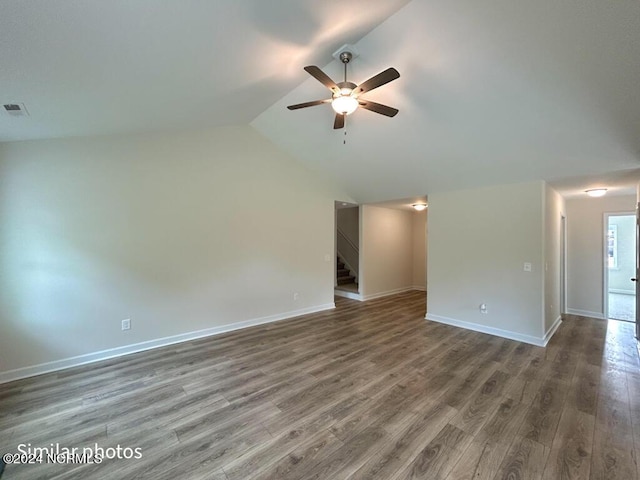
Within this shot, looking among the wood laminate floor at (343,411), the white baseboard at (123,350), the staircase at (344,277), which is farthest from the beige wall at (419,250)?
the white baseboard at (123,350)

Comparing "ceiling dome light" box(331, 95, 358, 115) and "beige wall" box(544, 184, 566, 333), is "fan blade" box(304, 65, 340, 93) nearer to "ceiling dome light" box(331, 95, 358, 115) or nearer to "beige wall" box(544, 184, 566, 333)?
"ceiling dome light" box(331, 95, 358, 115)

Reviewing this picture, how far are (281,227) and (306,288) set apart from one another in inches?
54.5

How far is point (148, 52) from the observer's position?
1922mm

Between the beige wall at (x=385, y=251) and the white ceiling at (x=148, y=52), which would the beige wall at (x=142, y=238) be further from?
the beige wall at (x=385, y=251)

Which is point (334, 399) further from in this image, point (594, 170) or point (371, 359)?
point (594, 170)

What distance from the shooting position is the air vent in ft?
7.14

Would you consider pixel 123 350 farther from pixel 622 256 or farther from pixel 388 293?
pixel 622 256

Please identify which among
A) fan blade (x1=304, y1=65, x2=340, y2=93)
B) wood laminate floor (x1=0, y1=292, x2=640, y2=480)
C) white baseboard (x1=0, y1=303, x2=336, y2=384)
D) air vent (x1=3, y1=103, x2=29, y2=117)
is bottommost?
wood laminate floor (x1=0, y1=292, x2=640, y2=480)

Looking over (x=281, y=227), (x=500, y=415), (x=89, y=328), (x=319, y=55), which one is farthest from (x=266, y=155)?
(x=500, y=415)

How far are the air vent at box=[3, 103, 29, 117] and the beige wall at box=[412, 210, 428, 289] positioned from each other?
7.82 metres

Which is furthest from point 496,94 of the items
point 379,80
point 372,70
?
point 379,80

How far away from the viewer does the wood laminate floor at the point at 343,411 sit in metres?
1.79

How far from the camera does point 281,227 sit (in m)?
5.09

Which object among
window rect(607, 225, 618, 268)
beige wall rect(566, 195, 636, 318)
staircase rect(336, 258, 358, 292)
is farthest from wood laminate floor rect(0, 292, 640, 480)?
window rect(607, 225, 618, 268)
